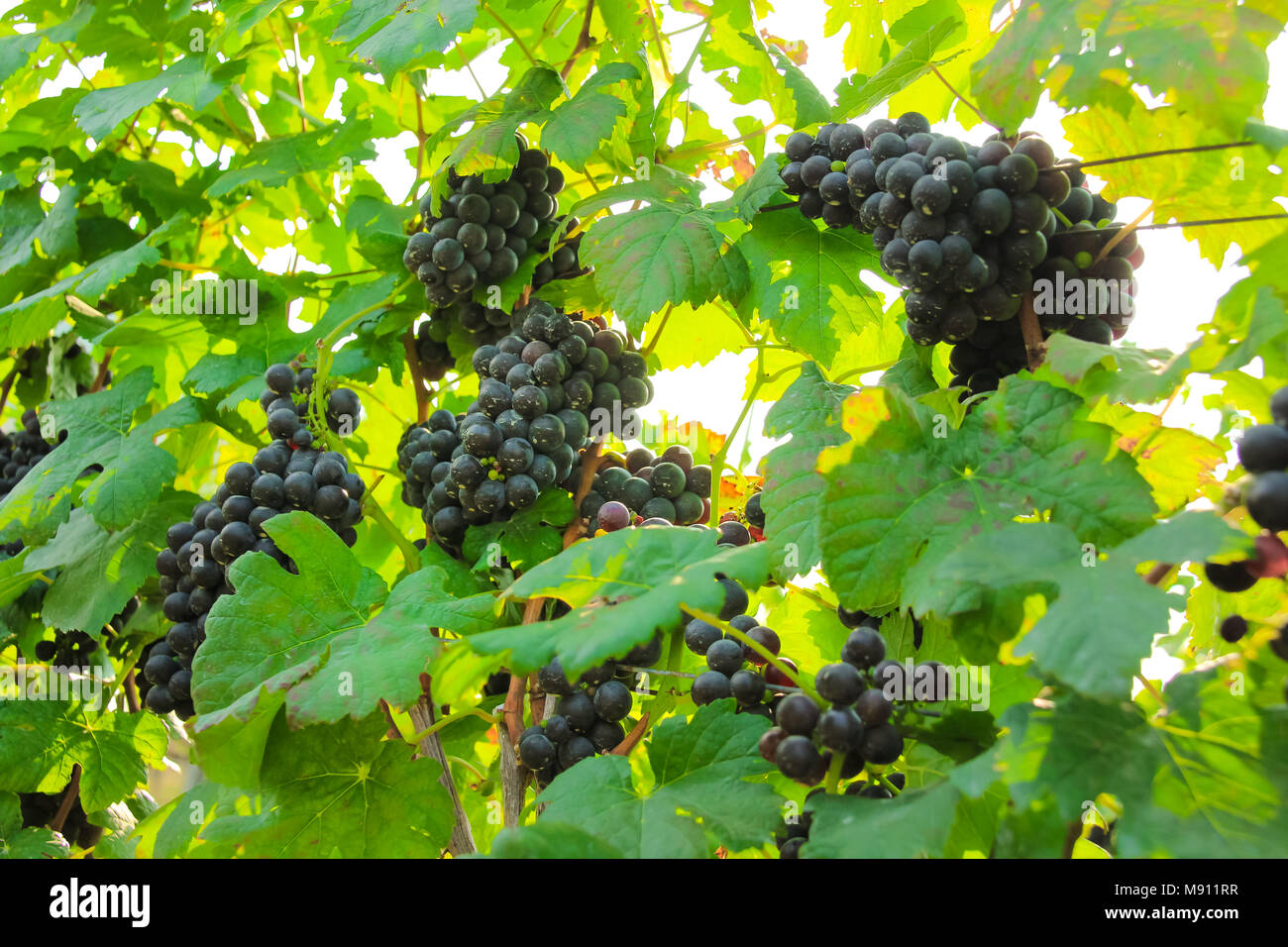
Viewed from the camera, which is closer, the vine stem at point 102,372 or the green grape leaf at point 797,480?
the green grape leaf at point 797,480

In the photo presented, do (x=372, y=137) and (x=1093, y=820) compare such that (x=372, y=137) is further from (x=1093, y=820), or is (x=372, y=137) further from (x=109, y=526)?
(x=1093, y=820)

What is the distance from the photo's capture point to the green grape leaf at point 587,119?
4.93ft

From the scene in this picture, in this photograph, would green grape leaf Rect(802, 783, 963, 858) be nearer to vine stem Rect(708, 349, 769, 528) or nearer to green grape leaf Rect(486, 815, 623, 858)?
green grape leaf Rect(486, 815, 623, 858)

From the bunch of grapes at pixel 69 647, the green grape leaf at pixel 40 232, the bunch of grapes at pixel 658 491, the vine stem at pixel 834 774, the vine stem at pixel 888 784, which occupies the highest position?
the green grape leaf at pixel 40 232

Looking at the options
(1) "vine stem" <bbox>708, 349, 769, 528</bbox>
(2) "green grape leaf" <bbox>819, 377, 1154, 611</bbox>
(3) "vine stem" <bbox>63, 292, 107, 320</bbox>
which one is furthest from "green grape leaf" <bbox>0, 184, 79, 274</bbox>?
(2) "green grape leaf" <bbox>819, 377, 1154, 611</bbox>

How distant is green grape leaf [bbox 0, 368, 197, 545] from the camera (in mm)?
1690

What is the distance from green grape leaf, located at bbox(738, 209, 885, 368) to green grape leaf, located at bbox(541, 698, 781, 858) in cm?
54

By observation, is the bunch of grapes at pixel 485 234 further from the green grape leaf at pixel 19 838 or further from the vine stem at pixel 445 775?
the green grape leaf at pixel 19 838

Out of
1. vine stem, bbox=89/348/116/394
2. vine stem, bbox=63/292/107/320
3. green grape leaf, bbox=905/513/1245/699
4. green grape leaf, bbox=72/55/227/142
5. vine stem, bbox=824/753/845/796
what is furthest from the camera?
vine stem, bbox=89/348/116/394

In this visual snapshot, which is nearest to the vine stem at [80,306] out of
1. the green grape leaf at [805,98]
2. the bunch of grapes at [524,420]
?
the bunch of grapes at [524,420]

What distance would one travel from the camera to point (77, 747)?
1863mm

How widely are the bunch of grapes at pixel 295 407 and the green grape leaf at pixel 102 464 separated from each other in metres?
0.21
